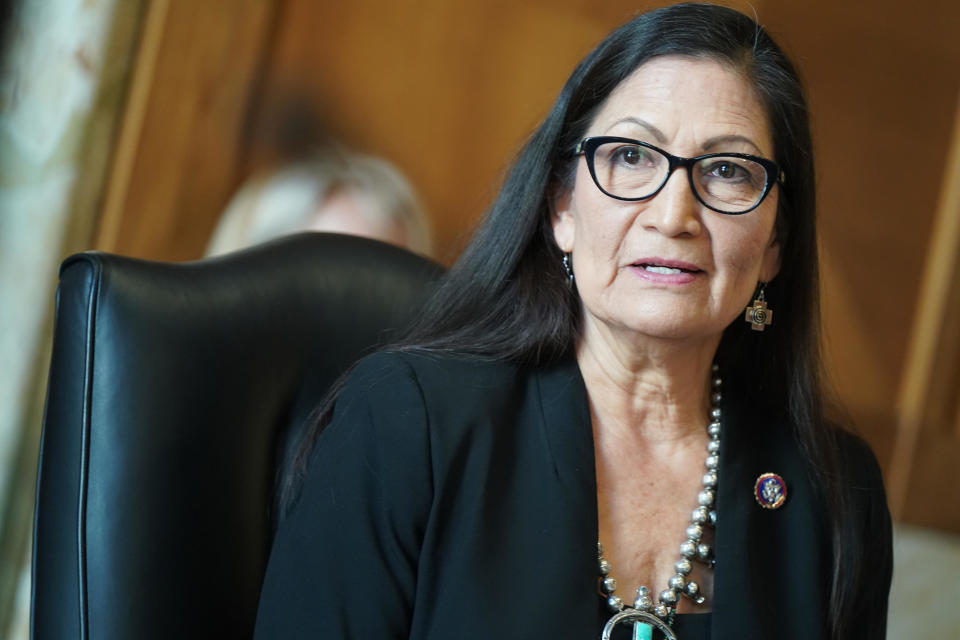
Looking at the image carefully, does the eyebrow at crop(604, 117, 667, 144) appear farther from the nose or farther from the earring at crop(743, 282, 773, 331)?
the earring at crop(743, 282, 773, 331)

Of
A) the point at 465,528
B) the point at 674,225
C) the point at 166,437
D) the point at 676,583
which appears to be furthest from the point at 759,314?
the point at 166,437

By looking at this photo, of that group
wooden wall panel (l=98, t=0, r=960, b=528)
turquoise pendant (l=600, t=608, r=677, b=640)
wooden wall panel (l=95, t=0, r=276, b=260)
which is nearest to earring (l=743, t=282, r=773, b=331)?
turquoise pendant (l=600, t=608, r=677, b=640)

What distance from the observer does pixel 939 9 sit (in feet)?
11.6

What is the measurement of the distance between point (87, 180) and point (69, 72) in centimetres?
24

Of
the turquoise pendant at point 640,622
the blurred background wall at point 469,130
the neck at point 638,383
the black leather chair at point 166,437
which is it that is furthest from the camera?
the blurred background wall at point 469,130

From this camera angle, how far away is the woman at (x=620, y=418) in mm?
Answer: 1387

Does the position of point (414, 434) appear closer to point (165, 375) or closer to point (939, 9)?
point (165, 375)

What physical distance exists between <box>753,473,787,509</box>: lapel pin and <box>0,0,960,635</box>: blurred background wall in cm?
81

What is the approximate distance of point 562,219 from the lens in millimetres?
1652

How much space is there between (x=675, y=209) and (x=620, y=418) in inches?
12.6

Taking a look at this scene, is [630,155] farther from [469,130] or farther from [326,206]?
[469,130]

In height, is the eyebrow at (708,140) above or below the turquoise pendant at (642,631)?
above

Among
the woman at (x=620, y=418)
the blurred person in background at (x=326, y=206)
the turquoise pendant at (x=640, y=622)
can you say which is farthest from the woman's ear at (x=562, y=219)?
the blurred person in background at (x=326, y=206)

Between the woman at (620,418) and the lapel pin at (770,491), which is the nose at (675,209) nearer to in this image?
the woman at (620,418)
